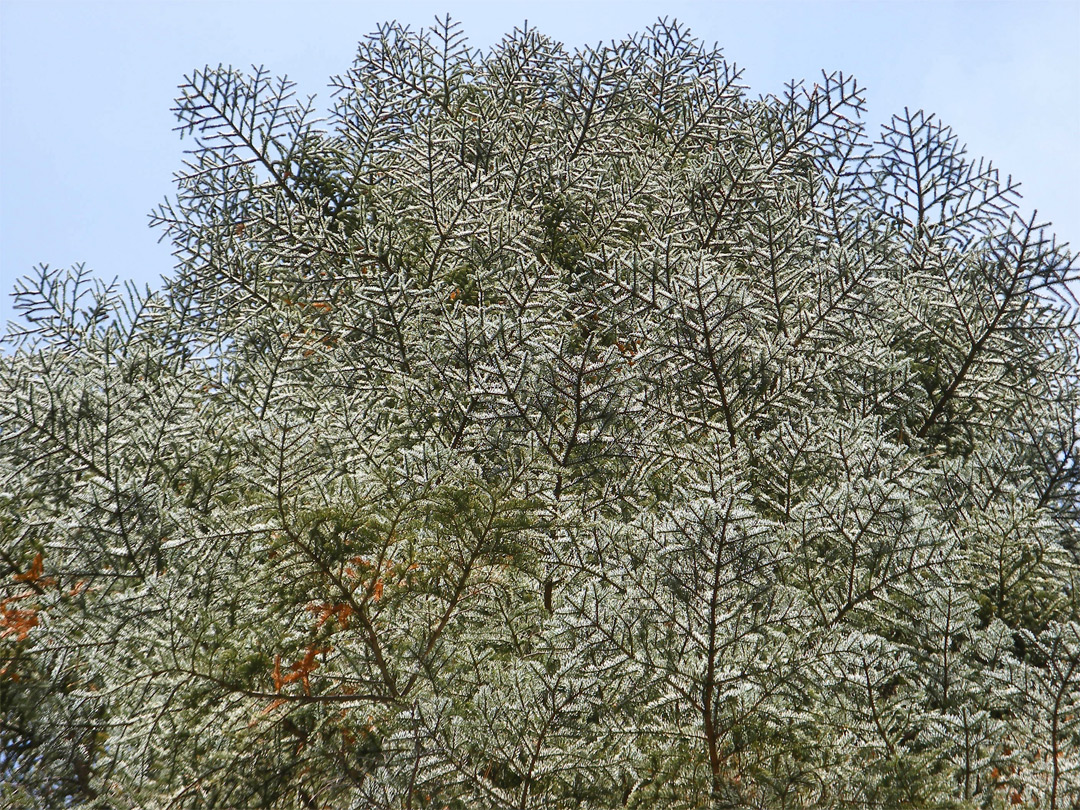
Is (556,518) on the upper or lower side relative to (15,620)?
upper

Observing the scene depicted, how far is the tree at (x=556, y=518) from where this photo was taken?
10.9ft

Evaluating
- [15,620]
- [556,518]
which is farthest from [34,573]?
[556,518]

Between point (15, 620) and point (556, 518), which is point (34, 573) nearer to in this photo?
point (15, 620)

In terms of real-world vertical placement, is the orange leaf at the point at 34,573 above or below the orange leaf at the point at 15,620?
above

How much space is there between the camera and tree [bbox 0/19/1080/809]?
3326mm

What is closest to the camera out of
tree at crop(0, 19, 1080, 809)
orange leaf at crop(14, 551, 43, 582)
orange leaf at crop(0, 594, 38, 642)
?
tree at crop(0, 19, 1080, 809)

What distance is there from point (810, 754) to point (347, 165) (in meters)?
5.39

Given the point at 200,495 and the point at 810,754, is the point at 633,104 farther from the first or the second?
the point at 810,754

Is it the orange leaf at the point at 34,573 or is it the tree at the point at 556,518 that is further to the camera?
the orange leaf at the point at 34,573

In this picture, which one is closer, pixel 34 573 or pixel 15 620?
pixel 15 620

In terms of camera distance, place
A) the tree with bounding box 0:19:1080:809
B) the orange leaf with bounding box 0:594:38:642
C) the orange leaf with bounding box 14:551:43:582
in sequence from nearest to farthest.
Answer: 1. the tree with bounding box 0:19:1080:809
2. the orange leaf with bounding box 0:594:38:642
3. the orange leaf with bounding box 14:551:43:582

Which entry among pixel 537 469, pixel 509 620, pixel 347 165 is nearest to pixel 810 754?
pixel 509 620

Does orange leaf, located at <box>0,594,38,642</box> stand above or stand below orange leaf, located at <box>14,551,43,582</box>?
below

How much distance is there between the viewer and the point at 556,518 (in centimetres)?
423
